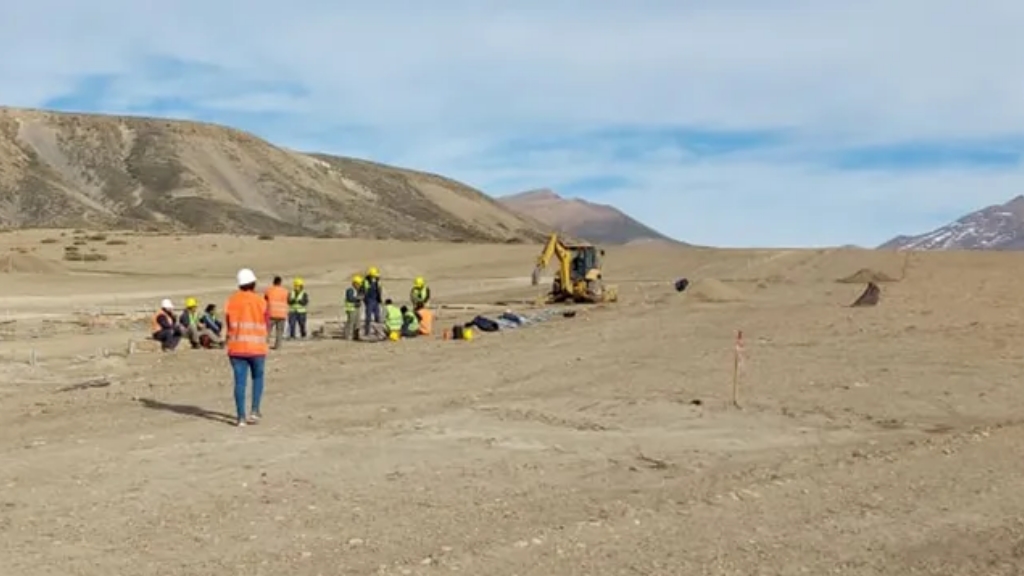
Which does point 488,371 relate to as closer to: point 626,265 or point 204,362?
point 204,362

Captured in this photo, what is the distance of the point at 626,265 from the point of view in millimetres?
65625

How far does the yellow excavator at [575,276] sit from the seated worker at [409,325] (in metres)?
11.5

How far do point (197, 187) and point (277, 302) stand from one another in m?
121

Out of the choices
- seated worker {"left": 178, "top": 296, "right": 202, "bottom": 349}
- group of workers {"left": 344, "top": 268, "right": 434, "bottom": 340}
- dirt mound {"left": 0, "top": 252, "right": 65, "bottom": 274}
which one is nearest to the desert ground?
seated worker {"left": 178, "top": 296, "right": 202, "bottom": 349}

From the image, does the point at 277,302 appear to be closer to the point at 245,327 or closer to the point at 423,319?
the point at 423,319

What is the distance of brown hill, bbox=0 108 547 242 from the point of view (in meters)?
125

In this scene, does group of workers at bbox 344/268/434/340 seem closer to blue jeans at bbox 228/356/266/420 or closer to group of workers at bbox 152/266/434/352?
group of workers at bbox 152/266/434/352

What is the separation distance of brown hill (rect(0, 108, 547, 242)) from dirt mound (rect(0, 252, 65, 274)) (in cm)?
4937

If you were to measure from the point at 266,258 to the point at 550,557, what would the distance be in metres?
63.4

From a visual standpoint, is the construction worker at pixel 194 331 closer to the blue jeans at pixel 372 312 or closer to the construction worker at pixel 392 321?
the blue jeans at pixel 372 312

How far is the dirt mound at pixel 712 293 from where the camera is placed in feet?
131

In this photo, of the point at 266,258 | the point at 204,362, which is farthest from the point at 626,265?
the point at 204,362

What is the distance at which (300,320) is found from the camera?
2747cm

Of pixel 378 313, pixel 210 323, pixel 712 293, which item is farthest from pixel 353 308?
pixel 712 293
